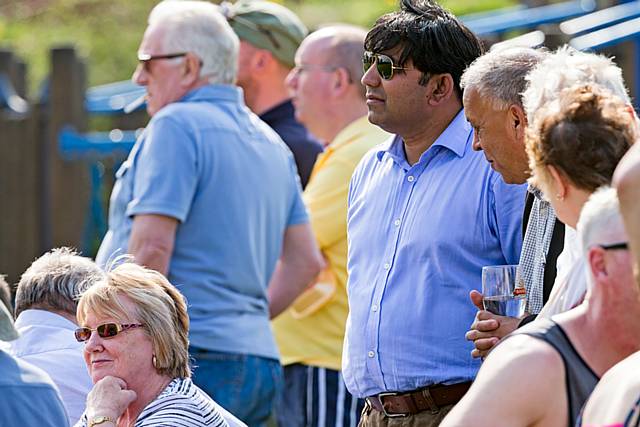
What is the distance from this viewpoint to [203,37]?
4977 mm

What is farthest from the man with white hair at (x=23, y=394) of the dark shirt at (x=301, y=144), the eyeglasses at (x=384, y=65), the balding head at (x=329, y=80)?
the dark shirt at (x=301, y=144)

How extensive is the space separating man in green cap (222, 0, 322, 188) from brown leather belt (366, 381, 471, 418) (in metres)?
2.63

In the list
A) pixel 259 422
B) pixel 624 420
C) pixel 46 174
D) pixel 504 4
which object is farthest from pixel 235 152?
pixel 504 4

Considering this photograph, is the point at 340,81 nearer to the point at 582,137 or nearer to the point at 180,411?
the point at 180,411

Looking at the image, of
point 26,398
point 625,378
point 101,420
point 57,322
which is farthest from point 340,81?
point 625,378

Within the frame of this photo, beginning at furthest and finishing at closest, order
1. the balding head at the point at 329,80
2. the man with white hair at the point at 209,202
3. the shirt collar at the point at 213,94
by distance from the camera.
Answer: the balding head at the point at 329,80 → the shirt collar at the point at 213,94 → the man with white hair at the point at 209,202

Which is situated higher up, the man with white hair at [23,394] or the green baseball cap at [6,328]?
the green baseball cap at [6,328]

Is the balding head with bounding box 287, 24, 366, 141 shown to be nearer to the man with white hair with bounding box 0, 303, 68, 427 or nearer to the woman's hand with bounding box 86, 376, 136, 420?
the woman's hand with bounding box 86, 376, 136, 420

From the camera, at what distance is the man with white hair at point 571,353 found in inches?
90.6

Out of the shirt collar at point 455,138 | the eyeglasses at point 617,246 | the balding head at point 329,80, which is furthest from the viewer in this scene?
the balding head at point 329,80

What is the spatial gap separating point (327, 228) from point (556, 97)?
260 cm

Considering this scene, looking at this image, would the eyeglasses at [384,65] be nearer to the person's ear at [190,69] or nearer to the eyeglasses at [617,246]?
the person's ear at [190,69]

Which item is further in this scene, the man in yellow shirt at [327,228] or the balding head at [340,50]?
the balding head at [340,50]

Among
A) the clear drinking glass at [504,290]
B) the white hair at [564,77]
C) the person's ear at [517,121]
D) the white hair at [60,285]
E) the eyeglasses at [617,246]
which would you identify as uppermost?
the white hair at [564,77]
